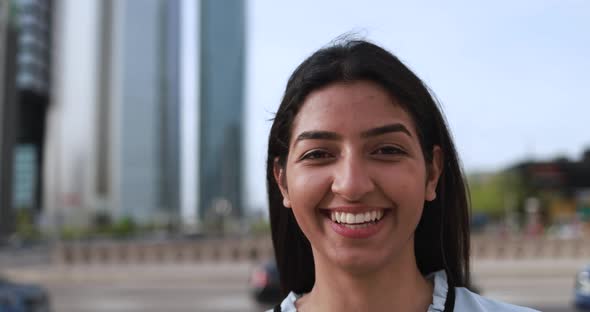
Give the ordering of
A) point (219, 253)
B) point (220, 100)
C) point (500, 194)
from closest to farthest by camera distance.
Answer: point (219, 253) < point (500, 194) < point (220, 100)

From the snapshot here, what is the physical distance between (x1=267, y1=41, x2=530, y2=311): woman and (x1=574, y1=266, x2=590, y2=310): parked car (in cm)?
1225

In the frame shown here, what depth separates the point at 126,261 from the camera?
99.7ft

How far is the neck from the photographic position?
150 cm

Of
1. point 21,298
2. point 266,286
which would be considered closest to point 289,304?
point 21,298

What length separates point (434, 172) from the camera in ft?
5.21

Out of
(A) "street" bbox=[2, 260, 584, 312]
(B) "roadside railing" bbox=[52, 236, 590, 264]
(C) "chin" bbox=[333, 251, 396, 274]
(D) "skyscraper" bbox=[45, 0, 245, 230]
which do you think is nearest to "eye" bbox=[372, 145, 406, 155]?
(C) "chin" bbox=[333, 251, 396, 274]

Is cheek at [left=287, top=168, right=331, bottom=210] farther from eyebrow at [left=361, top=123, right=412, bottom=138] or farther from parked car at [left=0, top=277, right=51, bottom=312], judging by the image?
parked car at [left=0, top=277, right=51, bottom=312]

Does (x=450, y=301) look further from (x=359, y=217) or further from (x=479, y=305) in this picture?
(x=359, y=217)

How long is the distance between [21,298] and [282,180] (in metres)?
10.4

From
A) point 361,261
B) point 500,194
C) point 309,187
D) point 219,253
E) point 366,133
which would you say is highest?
point 366,133

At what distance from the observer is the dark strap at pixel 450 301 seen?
4.87ft

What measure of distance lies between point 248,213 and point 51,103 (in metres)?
43.7

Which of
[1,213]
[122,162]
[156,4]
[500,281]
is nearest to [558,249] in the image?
[500,281]

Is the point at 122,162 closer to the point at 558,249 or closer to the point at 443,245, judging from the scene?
the point at 558,249
